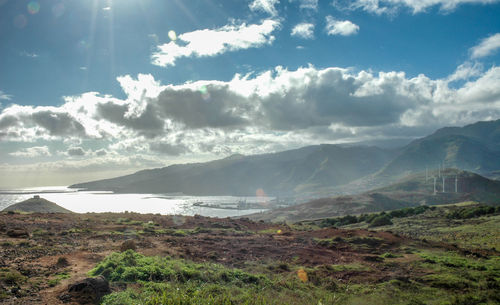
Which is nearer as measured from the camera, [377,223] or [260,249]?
[260,249]

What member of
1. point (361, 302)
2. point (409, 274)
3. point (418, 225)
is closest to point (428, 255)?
Result: point (409, 274)

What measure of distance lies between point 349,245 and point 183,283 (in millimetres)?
21400

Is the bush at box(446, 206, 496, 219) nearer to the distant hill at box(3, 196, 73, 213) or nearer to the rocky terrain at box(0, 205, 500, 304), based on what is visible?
the rocky terrain at box(0, 205, 500, 304)

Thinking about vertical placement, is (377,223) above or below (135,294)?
→ below

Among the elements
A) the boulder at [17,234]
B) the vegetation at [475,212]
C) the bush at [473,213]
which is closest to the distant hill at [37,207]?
the boulder at [17,234]

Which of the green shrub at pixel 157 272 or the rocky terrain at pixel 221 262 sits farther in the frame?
the green shrub at pixel 157 272

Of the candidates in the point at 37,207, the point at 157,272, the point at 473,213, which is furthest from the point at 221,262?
the point at 37,207

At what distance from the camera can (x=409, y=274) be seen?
18.8 metres

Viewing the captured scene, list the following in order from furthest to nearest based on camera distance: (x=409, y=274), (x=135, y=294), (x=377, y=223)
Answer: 1. (x=377, y=223)
2. (x=409, y=274)
3. (x=135, y=294)

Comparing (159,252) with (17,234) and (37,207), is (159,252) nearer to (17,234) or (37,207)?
(17,234)

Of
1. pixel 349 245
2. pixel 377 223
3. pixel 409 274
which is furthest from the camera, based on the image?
pixel 377 223

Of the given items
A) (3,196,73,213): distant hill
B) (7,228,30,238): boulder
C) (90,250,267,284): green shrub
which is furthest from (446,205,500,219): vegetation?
(3,196,73,213): distant hill

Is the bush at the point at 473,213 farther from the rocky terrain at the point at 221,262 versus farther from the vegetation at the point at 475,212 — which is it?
the rocky terrain at the point at 221,262

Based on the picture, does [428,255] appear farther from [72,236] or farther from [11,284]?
[72,236]
